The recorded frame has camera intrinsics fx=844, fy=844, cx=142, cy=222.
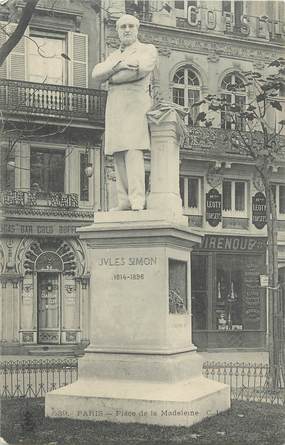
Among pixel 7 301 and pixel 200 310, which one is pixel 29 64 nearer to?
pixel 7 301

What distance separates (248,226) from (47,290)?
7707 mm

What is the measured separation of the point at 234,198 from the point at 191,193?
176cm

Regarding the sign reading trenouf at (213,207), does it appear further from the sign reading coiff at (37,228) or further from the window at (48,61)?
the window at (48,61)

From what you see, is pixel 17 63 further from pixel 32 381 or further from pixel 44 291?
pixel 32 381

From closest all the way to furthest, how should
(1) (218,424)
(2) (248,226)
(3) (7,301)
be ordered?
(1) (218,424) < (3) (7,301) < (2) (248,226)

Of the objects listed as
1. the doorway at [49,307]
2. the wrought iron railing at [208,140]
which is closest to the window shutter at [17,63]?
the wrought iron railing at [208,140]

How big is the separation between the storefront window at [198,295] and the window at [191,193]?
5.42 feet

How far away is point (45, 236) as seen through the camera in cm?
2669

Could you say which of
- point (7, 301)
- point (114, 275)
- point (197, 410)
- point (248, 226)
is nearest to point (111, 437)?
point (197, 410)

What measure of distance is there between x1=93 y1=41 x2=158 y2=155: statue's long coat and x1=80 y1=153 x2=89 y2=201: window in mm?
17296

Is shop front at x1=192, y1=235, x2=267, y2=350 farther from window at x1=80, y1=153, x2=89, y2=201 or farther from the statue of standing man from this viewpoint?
the statue of standing man

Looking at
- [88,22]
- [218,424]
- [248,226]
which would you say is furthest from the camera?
[248,226]

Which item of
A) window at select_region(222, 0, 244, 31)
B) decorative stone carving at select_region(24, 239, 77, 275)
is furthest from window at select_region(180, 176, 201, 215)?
window at select_region(222, 0, 244, 31)

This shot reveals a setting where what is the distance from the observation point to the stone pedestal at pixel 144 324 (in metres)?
9.11
